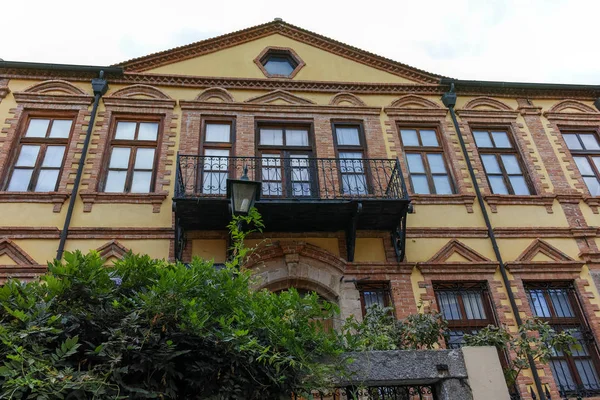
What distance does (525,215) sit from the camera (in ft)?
32.9

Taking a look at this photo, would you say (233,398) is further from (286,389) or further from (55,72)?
(55,72)

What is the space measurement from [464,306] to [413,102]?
18.4 ft

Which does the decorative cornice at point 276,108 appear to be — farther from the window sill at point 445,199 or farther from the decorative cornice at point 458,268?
the decorative cornice at point 458,268

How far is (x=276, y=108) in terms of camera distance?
440 inches

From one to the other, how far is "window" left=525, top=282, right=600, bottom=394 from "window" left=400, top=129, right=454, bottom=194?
2866 millimetres

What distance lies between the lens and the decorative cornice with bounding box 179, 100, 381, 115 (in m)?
11.0

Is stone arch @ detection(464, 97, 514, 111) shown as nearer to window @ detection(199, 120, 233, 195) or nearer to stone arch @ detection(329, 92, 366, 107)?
stone arch @ detection(329, 92, 366, 107)

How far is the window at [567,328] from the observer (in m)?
8.04

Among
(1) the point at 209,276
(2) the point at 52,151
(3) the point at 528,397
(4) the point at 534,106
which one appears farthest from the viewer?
(4) the point at 534,106

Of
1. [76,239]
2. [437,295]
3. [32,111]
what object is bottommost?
[437,295]

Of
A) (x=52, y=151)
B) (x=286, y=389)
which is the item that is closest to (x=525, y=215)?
(x=286, y=389)

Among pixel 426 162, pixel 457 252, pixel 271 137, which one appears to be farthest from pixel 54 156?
pixel 457 252

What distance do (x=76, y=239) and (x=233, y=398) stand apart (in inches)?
258

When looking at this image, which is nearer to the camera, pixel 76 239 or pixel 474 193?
pixel 76 239
